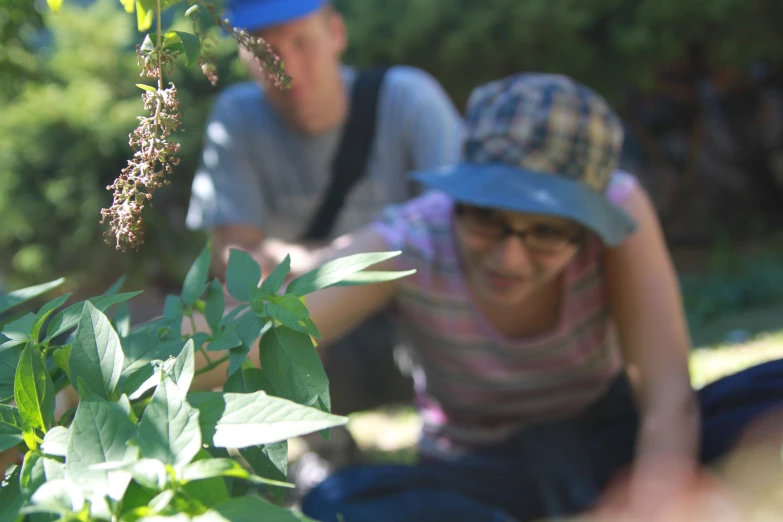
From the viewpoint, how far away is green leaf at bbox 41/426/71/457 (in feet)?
2.12

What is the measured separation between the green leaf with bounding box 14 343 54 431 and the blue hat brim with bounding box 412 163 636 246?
1.10 m

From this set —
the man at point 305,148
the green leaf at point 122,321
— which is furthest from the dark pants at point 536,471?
the man at point 305,148

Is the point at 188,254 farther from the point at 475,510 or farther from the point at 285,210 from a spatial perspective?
the point at 475,510

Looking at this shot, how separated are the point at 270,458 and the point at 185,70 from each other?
3.76m

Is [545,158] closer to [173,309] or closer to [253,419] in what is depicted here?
[173,309]

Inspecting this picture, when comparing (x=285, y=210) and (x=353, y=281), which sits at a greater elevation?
(x=353, y=281)

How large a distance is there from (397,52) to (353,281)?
14.6ft

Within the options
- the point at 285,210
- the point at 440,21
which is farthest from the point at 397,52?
the point at 285,210

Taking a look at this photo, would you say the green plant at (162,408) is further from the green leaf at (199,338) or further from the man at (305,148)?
the man at (305,148)

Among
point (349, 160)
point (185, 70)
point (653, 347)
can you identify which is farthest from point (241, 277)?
point (185, 70)

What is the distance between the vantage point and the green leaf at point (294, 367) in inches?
29.3

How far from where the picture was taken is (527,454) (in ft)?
6.17

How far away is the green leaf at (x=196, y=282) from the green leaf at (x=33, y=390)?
0.20 metres

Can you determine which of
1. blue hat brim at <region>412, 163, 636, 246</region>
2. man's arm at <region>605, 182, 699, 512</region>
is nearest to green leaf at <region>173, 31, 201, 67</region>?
blue hat brim at <region>412, 163, 636, 246</region>
